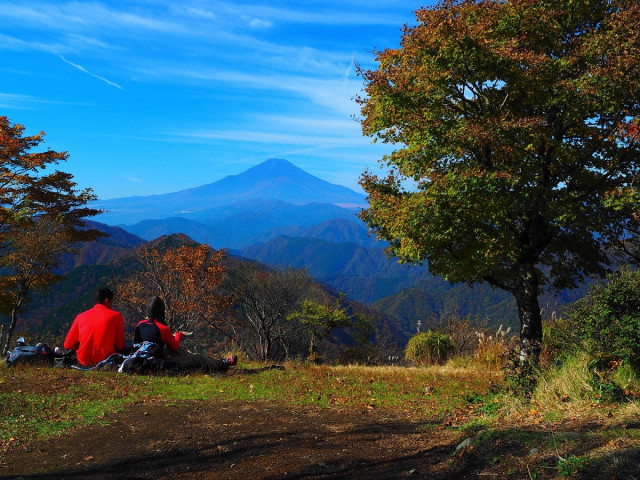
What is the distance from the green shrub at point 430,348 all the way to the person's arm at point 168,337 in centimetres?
1011

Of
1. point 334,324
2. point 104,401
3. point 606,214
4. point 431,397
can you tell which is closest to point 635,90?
point 606,214

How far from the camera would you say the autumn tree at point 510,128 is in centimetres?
871

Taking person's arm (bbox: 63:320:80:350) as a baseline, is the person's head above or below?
above

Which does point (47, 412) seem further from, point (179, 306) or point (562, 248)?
point (179, 306)

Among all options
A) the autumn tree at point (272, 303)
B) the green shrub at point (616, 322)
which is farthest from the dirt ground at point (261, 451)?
the autumn tree at point (272, 303)

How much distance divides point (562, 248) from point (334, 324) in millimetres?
18344

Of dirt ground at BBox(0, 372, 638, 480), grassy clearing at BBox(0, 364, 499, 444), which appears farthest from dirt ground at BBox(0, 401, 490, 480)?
grassy clearing at BBox(0, 364, 499, 444)

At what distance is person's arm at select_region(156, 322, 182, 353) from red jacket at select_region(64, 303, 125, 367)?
2.78ft

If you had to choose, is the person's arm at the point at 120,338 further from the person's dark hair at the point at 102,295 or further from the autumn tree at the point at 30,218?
the autumn tree at the point at 30,218

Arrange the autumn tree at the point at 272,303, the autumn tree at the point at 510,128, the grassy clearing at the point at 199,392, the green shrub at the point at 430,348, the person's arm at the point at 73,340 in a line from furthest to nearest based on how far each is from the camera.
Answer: the autumn tree at the point at 272,303 → the green shrub at the point at 430,348 → the person's arm at the point at 73,340 → the autumn tree at the point at 510,128 → the grassy clearing at the point at 199,392

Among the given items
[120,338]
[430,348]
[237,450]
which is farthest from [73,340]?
[430,348]

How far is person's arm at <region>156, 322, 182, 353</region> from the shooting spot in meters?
10.3

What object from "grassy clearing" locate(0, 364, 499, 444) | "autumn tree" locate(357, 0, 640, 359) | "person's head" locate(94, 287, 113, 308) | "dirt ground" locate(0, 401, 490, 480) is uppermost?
"autumn tree" locate(357, 0, 640, 359)

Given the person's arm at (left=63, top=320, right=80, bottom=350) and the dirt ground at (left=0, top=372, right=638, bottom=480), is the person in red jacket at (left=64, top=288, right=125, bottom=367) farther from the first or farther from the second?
the dirt ground at (left=0, top=372, right=638, bottom=480)
